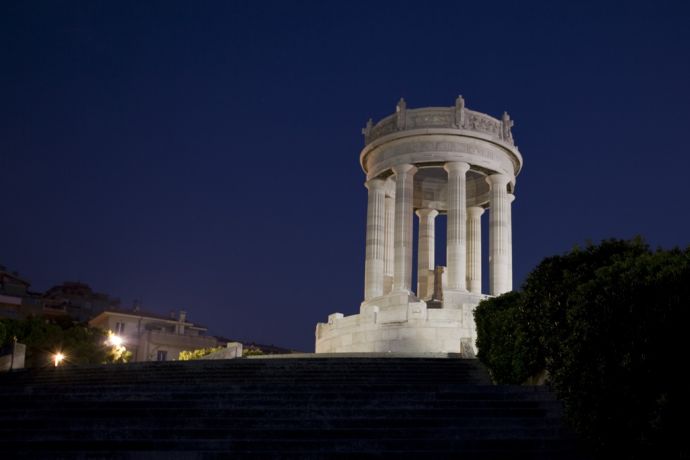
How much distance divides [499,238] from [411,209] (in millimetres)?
5243

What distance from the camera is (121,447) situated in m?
15.2

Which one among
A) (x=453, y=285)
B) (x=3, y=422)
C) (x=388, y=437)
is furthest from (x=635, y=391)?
(x=453, y=285)

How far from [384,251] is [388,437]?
3399 cm

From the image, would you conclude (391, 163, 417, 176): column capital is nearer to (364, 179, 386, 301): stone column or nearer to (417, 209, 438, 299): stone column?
(364, 179, 386, 301): stone column

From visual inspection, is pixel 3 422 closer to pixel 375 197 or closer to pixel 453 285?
pixel 453 285

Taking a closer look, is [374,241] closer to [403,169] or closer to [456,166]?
[403,169]

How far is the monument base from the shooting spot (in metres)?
42.9

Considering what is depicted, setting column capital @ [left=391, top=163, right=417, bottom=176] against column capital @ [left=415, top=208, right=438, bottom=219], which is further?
column capital @ [left=415, top=208, right=438, bottom=219]

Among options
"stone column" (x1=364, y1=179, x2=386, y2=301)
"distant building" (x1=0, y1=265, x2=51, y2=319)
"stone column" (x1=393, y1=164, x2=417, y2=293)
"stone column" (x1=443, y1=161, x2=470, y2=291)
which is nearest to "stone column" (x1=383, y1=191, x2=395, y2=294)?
"stone column" (x1=364, y1=179, x2=386, y2=301)

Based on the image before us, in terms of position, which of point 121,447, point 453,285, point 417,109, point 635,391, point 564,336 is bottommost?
point 121,447

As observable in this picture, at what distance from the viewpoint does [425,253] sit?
5594cm

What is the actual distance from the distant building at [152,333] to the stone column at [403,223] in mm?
41341

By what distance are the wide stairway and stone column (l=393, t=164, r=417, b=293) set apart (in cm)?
2786

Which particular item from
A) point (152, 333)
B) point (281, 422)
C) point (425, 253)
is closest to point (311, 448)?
point (281, 422)
